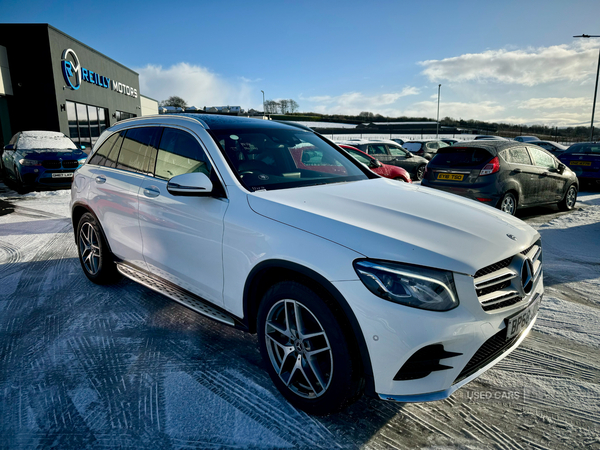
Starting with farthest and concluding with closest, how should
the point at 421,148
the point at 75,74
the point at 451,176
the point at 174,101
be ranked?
the point at 174,101, the point at 75,74, the point at 421,148, the point at 451,176

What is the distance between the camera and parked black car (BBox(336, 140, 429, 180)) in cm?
1442

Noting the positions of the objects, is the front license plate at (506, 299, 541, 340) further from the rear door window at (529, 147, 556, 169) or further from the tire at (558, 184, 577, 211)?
the tire at (558, 184, 577, 211)

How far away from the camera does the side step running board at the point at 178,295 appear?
9.29ft

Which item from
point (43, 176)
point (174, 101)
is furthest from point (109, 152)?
point (174, 101)

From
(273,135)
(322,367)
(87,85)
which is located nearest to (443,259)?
(322,367)

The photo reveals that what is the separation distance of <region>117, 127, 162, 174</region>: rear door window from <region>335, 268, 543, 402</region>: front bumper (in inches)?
93.1

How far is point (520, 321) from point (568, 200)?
8544 millimetres

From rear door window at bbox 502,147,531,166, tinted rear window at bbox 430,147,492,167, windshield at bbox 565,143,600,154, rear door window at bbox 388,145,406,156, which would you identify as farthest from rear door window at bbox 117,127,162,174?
windshield at bbox 565,143,600,154

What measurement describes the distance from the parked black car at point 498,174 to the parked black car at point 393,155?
6109 mm

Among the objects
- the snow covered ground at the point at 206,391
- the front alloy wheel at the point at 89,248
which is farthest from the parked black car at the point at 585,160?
the front alloy wheel at the point at 89,248

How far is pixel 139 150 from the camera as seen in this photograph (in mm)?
3740

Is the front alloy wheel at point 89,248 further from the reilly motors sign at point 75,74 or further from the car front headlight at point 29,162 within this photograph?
the reilly motors sign at point 75,74

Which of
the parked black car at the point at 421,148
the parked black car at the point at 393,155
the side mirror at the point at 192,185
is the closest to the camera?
the side mirror at the point at 192,185

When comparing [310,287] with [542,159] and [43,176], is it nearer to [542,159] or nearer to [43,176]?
[542,159]
